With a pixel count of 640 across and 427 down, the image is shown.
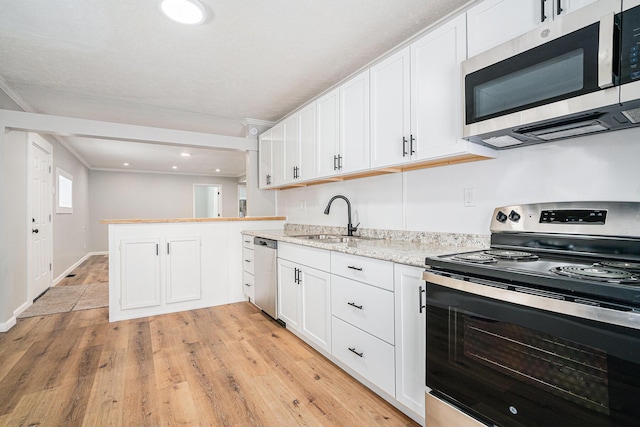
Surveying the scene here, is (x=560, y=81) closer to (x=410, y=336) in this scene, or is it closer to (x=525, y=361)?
(x=525, y=361)

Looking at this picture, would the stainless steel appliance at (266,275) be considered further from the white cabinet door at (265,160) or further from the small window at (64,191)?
the small window at (64,191)

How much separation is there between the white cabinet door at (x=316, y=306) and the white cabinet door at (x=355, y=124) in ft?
2.89

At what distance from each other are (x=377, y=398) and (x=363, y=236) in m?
1.31

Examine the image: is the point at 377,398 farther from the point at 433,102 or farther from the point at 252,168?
the point at 252,168

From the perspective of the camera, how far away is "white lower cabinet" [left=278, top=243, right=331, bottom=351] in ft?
7.55

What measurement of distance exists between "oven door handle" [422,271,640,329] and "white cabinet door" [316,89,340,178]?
162 cm

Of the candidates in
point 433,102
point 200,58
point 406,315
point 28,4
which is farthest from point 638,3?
point 28,4

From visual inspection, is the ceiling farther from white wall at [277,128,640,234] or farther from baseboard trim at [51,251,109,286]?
baseboard trim at [51,251,109,286]

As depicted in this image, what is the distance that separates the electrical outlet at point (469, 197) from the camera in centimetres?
197

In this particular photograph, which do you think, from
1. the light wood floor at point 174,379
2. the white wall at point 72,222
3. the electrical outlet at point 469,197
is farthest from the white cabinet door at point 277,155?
the white wall at point 72,222

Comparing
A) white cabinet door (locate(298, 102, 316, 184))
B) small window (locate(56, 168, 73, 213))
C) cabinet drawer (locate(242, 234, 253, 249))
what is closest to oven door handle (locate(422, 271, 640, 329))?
white cabinet door (locate(298, 102, 316, 184))

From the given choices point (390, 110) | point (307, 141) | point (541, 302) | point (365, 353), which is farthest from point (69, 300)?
point (541, 302)

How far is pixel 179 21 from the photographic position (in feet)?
6.84

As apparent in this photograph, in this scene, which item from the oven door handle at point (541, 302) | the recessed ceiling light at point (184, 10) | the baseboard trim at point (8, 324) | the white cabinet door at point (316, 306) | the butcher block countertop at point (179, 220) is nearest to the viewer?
the oven door handle at point (541, 302)
